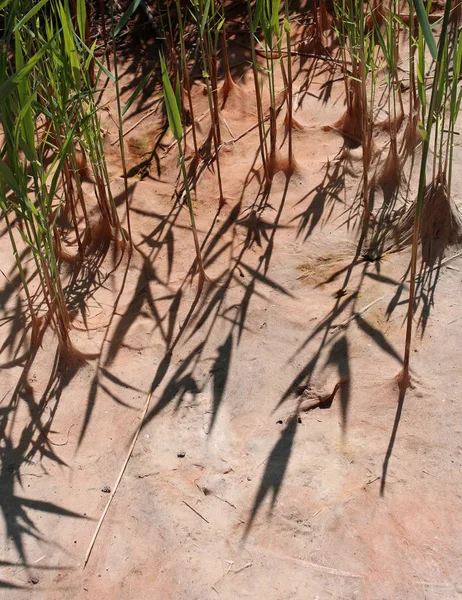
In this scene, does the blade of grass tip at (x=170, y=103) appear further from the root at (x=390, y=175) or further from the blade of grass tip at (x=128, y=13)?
the root at (x=390, y=175)

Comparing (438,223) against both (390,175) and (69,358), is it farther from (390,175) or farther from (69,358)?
(69,358)

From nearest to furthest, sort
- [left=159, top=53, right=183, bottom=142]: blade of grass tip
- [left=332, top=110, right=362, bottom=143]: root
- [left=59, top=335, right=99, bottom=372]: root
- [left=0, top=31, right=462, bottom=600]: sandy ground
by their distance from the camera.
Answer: [left=0, top=31, right=462, bottom=600]: sandy ground
[left=159, top=53, right=183, bottom=142]: blade of grass tip
[left=59, top=335, right=99, bottom=372]: root
[left=332, top=110, right=362, bottom=143]: root

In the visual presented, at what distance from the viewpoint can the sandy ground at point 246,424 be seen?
1.50 metres

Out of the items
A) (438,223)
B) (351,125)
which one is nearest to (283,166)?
(351,125)

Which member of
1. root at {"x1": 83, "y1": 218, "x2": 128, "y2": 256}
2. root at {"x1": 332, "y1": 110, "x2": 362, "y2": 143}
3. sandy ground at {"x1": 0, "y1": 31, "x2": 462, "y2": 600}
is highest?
root at {"x1": 332, "y1": 110, "x2": 362, "y2": 143}

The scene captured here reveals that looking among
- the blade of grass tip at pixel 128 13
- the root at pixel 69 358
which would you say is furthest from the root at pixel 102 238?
the blade of grass tip at pixel 128 13

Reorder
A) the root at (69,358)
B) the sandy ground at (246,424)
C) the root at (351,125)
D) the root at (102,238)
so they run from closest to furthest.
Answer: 1. the sandy ground at (246,424)
2. the root at (69,358)
3. the root at (102,238)
4. the root at (351,125)

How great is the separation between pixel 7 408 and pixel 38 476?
0.23 m

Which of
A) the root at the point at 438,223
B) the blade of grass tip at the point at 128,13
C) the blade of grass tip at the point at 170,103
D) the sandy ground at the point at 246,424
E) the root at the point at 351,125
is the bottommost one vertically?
the sandy ground at the point at 246,424

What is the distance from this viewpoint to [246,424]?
5.77 feet

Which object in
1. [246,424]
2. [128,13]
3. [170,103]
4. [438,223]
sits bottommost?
[246,424]

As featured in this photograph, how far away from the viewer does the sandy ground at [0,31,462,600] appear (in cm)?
150

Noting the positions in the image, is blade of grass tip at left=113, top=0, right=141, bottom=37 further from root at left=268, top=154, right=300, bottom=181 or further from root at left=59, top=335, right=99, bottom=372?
root at left=268, top=154, right=300, bottom=181

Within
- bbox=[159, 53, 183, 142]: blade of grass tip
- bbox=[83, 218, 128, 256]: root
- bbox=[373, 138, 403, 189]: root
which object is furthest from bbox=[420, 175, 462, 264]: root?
bbox=[83, 218, 128, 256]: root
